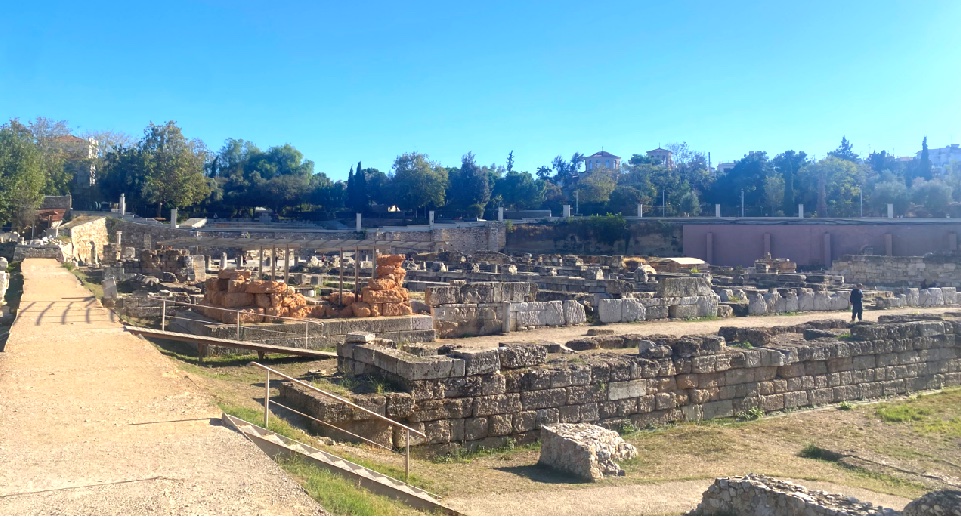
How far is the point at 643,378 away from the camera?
10.7m

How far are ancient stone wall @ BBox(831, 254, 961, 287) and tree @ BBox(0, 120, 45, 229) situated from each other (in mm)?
47303

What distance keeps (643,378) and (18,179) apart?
44.1 metres

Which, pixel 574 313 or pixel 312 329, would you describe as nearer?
pixel 312 329

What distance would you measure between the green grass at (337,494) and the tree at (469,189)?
67388mm

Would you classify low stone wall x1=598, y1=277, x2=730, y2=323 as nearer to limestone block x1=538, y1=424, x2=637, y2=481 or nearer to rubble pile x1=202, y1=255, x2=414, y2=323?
rubble pile x1=202, y1=255, x2=414, y2=323

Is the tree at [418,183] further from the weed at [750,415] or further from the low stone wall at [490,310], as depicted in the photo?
the weed at [750,415]

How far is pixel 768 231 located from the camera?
50.8 m

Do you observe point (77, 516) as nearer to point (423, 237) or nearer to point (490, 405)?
point (490, 405)

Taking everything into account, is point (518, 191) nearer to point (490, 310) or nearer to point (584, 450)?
point (490, 310)

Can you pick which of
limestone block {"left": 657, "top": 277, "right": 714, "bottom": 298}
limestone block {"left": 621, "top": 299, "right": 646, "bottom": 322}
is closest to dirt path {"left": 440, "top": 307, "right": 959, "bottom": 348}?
limestone block {"left": 621, "top": 299, "right": 646, "bottom": 322}

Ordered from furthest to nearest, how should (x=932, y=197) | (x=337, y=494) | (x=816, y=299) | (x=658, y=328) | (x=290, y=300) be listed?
(x=932, y=197), (x=816, y=299), (x=658, y=328), (x=290, y=300), (x=337, y=494)

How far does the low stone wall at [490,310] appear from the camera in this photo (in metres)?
16.5

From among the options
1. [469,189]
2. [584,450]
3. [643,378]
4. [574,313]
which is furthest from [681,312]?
[469,189]

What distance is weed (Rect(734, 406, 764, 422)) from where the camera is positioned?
1150cm
